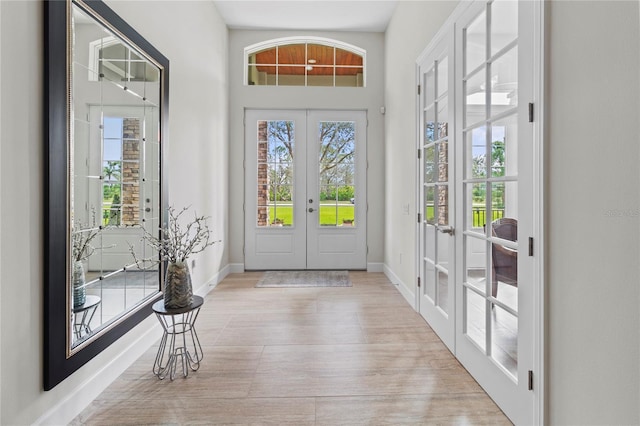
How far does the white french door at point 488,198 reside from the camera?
1568mm

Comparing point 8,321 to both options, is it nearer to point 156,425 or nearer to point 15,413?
point 15,413

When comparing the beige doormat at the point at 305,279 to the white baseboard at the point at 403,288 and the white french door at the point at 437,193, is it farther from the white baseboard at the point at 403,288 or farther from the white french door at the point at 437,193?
the white french door at the point at 437,193

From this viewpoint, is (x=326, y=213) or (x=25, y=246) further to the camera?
(x=326, y=213)

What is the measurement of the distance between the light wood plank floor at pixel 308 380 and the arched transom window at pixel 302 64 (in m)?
3.39

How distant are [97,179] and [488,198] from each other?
7.30 ft

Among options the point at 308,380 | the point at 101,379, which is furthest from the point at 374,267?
the point at 101,379

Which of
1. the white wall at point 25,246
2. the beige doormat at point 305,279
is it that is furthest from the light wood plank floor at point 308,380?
the beige doormat at point 305,279

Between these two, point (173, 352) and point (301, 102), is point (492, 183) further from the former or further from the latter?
point (301, 102)

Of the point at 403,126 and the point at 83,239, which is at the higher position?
the point at 403,126

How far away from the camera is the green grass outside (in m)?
5.03
